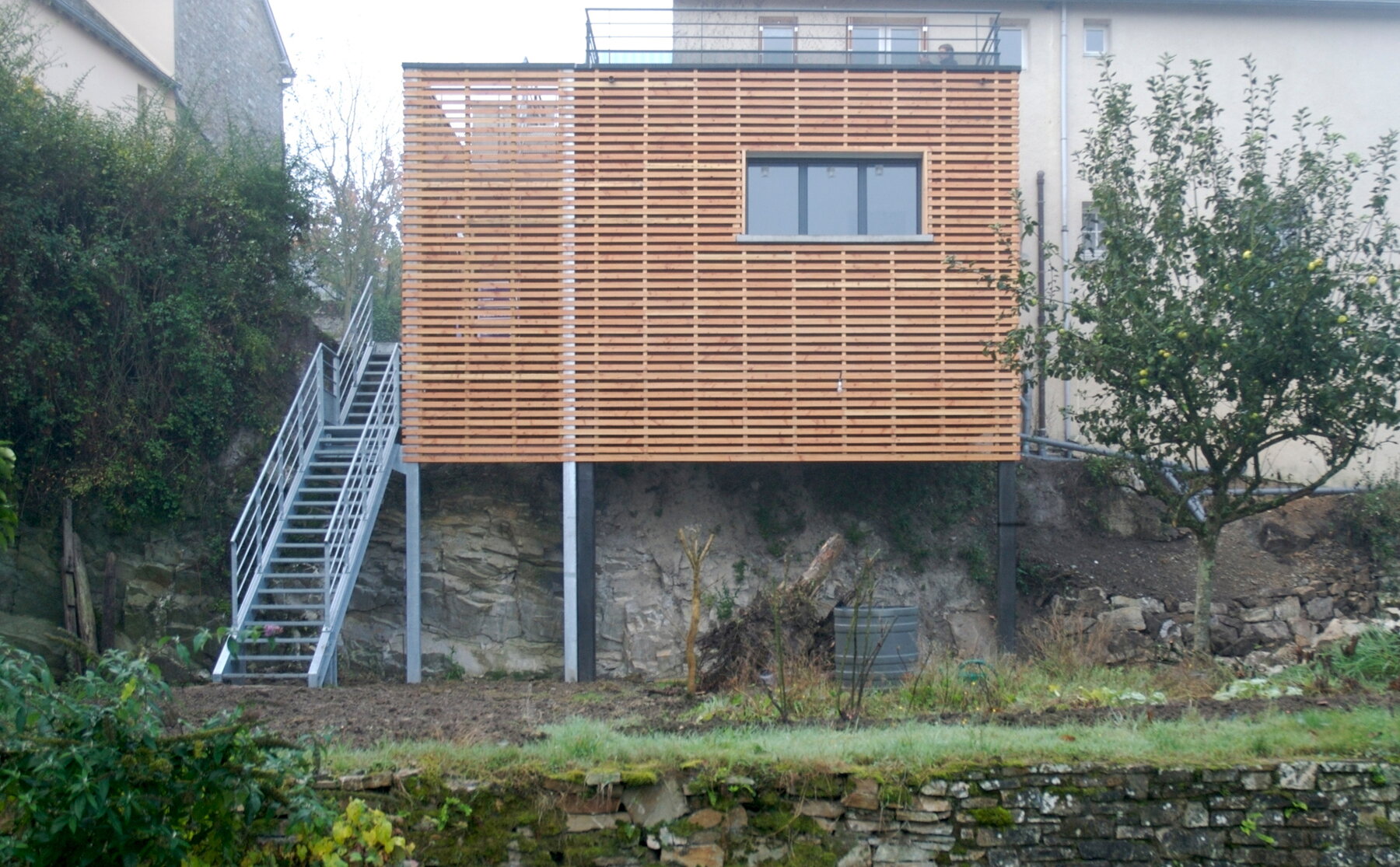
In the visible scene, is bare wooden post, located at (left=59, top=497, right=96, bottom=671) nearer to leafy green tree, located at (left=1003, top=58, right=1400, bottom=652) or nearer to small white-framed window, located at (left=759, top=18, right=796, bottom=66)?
leafy green tree, located at (left=1003, top=58, right=1400, bottom=652)

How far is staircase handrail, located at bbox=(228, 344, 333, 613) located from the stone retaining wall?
727cm

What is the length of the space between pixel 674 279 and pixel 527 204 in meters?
2.08

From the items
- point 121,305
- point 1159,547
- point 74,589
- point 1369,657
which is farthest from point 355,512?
point 1159,547

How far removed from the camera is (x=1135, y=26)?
19.1 meters

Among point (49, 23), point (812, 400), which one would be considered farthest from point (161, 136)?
point (812, 400)

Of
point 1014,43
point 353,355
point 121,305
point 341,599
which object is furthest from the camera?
point 1014,43

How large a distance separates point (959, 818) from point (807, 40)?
13.4 m

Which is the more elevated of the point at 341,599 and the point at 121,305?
the point at 121,305

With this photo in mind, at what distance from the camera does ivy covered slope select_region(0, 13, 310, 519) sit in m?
13.3

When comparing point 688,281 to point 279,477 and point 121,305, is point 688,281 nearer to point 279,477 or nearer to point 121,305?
point 279,477

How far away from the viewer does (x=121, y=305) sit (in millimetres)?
14039

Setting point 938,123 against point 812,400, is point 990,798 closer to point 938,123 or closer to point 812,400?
point 812,400

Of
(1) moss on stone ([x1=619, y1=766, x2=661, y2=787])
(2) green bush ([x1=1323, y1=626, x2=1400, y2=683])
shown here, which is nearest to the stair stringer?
(1) moss on stone ([x1=619, y1=766, x2=661, y2=787])

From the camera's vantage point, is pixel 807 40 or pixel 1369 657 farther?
pixel 807 40
